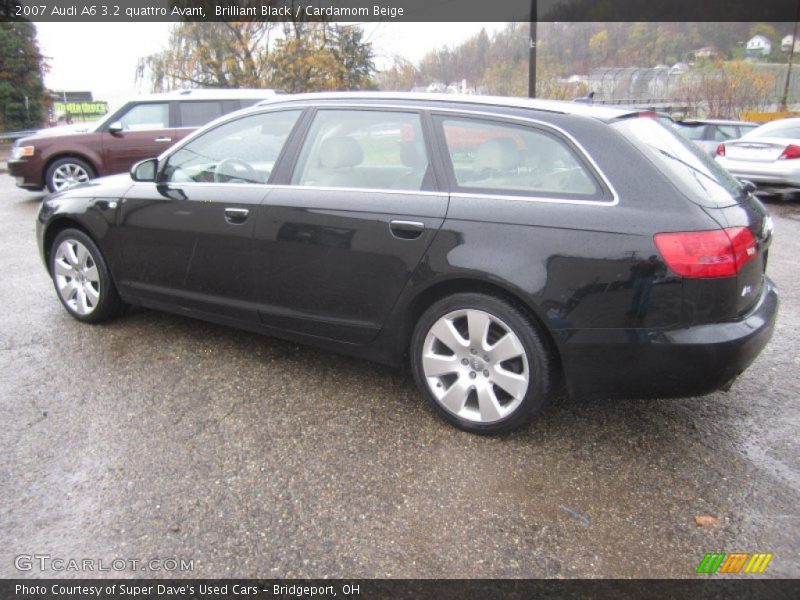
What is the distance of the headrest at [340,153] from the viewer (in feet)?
11.4

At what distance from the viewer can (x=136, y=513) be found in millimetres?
2561

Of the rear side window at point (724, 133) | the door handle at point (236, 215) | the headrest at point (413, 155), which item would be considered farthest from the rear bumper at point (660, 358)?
the rear side window at point (724, 133)

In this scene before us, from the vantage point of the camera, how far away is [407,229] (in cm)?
309

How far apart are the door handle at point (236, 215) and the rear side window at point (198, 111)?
735cm

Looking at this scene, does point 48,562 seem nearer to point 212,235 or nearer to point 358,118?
point 212,235

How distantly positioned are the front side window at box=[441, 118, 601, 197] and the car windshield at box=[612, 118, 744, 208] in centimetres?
29

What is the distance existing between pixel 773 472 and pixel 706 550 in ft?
2.36

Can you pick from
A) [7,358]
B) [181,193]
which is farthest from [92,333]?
[181,193]

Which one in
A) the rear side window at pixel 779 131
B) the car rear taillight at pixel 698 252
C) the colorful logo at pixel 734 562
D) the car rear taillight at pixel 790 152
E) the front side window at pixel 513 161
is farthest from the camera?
the rear side window at pixel 779 131

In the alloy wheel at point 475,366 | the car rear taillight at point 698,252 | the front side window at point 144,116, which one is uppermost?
the front side window at point 144,116

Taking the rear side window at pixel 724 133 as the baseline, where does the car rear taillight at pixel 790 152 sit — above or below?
below

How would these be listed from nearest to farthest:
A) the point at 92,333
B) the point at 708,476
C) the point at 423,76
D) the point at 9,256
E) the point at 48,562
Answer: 1. the point at 48,562
2. the point at 708,476
3. the point at 92,333
4. the point at 9,256
5. the point at 423,76

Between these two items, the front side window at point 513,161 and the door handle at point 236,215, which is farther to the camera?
the door handle at point 236,215

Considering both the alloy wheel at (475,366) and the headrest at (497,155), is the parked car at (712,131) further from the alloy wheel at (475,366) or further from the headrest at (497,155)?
the alloy wheel at (475,366)
